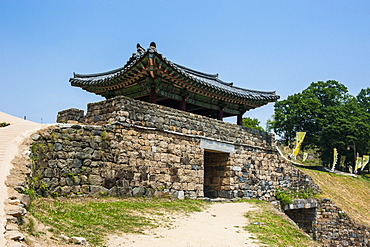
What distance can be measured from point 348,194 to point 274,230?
49.1ft

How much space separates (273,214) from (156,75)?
Answer: 6.42 m

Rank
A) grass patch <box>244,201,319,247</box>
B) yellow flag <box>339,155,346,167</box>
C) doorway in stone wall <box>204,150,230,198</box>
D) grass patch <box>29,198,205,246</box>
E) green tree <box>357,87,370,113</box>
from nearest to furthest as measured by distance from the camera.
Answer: grass patch <box>29,198,205,246</box> < grass patch <box>244,201,319,247</box> < doorway in stone wall <box>204,150,230,198</box> < yellow flag <box>339,155,346,167</box> < green tree <box>357,87,370,113</box>

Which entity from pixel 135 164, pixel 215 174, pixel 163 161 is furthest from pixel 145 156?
pixel 215 174

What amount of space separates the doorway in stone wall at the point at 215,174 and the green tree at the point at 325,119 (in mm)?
23691

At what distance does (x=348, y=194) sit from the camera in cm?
2145

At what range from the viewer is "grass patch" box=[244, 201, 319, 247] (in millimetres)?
7851

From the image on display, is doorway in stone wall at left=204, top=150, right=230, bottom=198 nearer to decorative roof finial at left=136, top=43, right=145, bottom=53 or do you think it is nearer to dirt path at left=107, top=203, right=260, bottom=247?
dirt path at left=107, top=203, right=260, bottom=247

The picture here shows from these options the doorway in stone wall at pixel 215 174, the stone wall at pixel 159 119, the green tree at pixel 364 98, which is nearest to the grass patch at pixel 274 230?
the doorway in stone wall at pixel 215 174

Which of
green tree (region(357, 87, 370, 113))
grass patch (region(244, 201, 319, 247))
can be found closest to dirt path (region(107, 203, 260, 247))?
grass patch (region(244, 201, 319, 247))

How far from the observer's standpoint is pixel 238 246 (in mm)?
6762

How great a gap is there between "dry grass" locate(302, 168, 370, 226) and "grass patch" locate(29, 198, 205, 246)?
1193cm

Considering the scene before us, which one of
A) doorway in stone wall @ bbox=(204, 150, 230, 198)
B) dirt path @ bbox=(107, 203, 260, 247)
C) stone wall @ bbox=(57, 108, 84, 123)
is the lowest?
dirt path @ bbox=(107, 203, 260, 247)

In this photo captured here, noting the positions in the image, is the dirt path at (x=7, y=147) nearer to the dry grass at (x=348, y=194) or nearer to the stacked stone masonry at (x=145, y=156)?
the stacked stone masonry at (x=145, y=156)

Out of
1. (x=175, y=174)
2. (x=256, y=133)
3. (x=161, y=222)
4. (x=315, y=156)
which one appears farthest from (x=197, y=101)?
(x=315, y=156)
